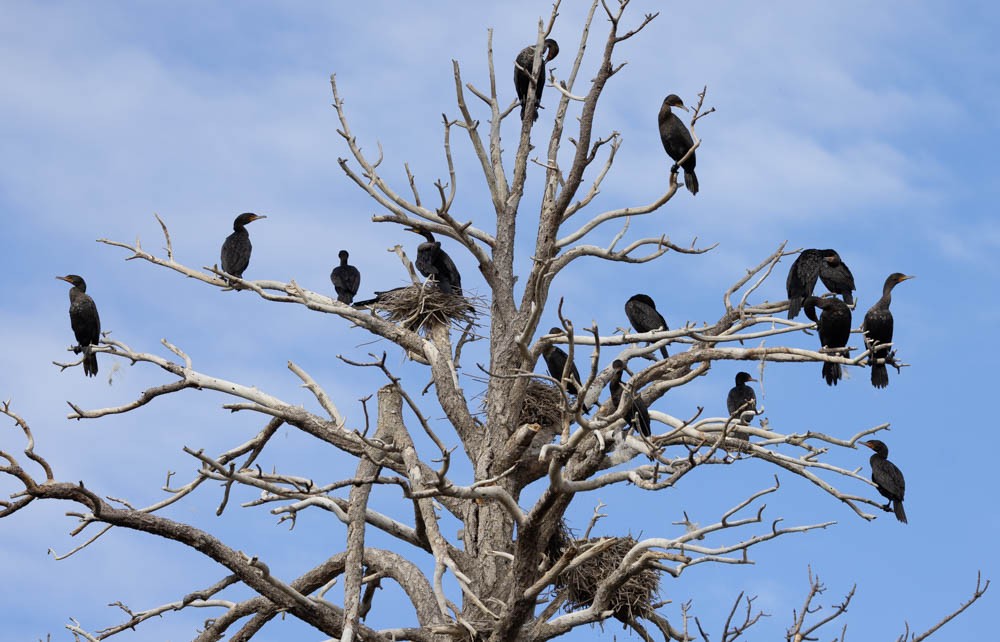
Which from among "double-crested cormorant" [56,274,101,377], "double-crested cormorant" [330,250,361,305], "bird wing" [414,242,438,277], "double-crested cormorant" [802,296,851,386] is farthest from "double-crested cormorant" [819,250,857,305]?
"double-crested cormorant" [56,274,101,377]

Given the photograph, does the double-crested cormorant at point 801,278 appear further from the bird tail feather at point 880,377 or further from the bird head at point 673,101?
the bird head at point 673,101

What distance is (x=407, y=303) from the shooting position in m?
13.0

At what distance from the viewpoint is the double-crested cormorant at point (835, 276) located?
11.9 metres

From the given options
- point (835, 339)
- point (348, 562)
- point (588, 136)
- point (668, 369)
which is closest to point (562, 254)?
point (588, 136)

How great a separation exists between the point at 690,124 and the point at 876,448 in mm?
4558

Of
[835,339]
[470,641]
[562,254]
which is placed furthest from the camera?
[562,254]

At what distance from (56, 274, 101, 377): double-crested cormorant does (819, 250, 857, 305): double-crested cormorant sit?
7.40 meters

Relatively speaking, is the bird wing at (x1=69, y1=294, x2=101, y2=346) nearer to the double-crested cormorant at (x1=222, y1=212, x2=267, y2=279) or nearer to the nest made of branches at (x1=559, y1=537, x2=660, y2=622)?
the double-crested cormorant at (x1=222, y1=212, x2=267, y2=279)

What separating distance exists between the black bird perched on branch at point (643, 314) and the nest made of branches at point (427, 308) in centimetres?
168

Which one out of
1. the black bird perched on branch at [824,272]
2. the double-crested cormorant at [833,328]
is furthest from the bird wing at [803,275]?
the double-crested cormorant at [833,328]

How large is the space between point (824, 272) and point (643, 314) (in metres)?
1.84

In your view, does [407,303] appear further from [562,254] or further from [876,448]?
[876,448]

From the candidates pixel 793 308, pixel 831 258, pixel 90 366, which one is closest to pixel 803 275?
pixel 831 258

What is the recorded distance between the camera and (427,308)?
1295 cm
